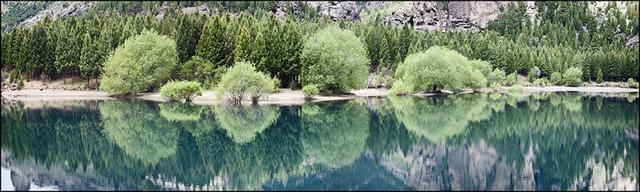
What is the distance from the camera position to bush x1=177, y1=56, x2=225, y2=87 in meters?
95.2

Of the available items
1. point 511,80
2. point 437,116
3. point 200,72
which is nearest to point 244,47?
point 200,72

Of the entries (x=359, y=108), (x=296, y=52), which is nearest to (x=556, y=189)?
(x=359, y=108)

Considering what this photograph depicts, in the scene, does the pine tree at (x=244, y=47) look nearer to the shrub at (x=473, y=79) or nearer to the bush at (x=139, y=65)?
the bush at (x=139, y=65)

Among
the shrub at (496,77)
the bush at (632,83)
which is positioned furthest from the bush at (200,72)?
the bush at (632,83)

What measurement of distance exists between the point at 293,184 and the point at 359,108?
148ft

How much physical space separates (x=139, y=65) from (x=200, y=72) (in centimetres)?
920

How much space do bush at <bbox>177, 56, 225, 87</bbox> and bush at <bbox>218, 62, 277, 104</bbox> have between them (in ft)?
49.7

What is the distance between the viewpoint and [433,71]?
3905 inches

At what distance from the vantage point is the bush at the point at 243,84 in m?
77.8

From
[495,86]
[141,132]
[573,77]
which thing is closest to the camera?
[141,132]

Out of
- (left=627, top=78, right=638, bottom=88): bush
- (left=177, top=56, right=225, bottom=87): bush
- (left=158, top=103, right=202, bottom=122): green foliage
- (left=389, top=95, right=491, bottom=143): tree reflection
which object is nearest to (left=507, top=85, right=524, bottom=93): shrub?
(left=627, top=78, right=638, bottom=88): bush

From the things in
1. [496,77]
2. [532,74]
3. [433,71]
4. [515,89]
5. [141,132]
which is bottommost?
[515,89]

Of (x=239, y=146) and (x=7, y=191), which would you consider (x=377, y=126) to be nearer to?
(x=239, y=146)

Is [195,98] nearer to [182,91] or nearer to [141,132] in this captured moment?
[182,91]
